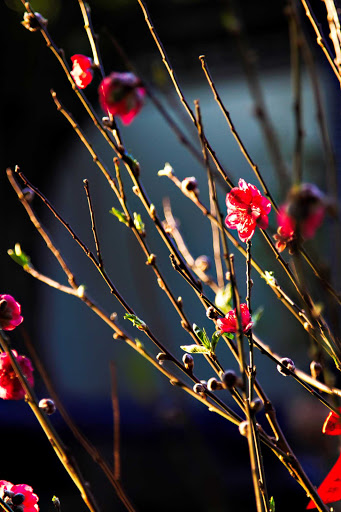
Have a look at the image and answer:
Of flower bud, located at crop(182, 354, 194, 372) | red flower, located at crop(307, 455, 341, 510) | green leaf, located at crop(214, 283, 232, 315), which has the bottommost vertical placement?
red flower, located at crop(307, 455, 341, 510)

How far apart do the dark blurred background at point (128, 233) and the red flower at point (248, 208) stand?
2373mm

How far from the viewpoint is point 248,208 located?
2.65 feet

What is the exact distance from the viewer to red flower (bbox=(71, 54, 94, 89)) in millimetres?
841

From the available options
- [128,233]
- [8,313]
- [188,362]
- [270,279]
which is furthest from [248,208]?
[128,233]

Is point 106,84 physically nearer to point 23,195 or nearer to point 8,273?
point 23,195

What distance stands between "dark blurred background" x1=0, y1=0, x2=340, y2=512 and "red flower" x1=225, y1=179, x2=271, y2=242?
2.37 m

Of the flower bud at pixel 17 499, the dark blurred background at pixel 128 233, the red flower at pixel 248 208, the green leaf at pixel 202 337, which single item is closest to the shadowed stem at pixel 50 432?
the flower bud at pixel 17 499

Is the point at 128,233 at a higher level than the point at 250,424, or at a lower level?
higher

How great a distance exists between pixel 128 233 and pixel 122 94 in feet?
8.72

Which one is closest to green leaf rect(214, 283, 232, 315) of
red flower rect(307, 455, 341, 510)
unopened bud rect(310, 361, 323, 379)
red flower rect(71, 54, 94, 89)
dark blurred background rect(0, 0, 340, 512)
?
unopened bud rect(310, 361, 323, 379)

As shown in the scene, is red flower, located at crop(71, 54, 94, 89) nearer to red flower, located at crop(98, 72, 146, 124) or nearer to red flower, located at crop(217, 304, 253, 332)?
red flower, located at crop(98, 72, 146, 124)

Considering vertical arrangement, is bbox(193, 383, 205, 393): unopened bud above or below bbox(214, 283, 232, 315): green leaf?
below

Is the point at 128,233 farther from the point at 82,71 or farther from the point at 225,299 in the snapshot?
the point at 225,299

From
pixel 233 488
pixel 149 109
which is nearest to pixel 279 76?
pixel 149 109
